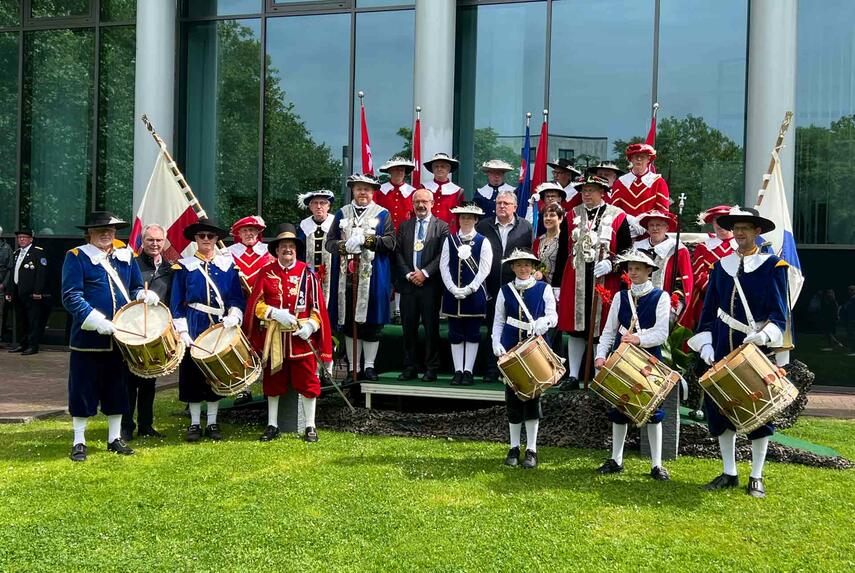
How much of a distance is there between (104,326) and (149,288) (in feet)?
4.09

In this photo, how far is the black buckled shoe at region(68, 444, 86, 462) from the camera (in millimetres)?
6766

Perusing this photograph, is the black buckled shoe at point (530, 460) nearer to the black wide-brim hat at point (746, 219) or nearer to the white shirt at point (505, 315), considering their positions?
the white shirt at point (505, 315)

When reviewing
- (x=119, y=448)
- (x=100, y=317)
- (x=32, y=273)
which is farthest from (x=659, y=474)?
(x=32, y=273)

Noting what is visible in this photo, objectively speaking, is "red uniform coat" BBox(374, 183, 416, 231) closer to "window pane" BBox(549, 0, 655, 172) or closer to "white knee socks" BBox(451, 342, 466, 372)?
"white knee socks" BBox(451, 342, 466, 372)

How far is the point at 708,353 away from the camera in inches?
241

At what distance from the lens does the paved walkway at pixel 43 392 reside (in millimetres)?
9086

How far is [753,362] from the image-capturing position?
5.60 meters

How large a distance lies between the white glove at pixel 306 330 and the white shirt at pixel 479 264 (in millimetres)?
1489

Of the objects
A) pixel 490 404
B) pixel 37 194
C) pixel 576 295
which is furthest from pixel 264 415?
pixel 37 194

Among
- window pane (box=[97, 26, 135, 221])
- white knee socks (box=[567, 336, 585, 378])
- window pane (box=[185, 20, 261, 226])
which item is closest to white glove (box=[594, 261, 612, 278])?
white knee socks (box=[567, 336, 585, 378])

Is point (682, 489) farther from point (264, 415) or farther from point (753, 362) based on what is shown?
point (264, 415)

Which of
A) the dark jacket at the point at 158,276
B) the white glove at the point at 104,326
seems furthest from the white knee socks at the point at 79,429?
the dark jacket at the point at 158,276

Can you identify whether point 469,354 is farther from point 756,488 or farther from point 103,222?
point 103,222

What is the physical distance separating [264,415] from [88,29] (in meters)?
10.2
